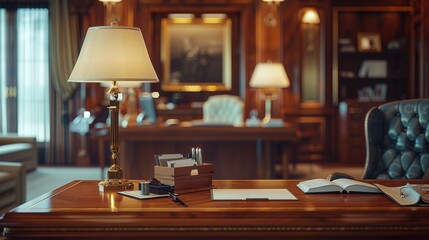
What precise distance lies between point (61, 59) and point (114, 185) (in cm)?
687

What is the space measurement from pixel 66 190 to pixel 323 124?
7.10 meters

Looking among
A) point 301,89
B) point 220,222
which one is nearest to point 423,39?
point 301,89

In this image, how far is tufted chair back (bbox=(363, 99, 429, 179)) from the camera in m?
3.51

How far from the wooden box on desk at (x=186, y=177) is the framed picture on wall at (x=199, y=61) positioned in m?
6.92

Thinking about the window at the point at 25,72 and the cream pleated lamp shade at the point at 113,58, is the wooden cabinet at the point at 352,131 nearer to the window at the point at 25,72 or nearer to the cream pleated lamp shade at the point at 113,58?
the window at the point at 25,72

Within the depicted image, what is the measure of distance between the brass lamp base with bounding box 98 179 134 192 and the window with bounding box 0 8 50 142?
6950 millimetres

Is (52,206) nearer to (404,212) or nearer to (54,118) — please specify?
(404,212)

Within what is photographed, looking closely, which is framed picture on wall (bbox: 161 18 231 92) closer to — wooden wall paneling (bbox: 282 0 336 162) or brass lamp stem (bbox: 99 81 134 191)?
wooden wall paneling (bbox: 282 0 336 162)

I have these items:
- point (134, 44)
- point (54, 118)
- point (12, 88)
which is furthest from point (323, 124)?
point (134, 44)

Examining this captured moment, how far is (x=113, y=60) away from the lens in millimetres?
2461

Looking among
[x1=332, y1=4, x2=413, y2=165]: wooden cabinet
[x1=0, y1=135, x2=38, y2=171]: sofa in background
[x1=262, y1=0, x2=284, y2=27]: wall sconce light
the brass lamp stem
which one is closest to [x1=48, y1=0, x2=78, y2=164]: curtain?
[x1=0, y1=135, x2=38, y2=171]: sofa in background

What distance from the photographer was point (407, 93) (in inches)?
370

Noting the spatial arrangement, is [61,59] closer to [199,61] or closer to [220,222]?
[199,61]

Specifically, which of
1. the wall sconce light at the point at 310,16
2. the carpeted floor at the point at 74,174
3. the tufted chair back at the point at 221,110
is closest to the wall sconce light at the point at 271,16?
the wall sconce light at the point at 310,16
